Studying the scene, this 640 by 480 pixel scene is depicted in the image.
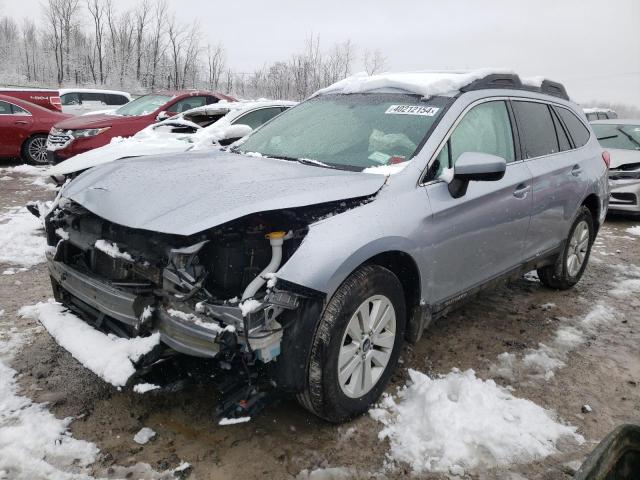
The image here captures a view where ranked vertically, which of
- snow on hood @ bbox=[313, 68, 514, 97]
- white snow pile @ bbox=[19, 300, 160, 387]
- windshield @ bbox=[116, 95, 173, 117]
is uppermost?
snow on hood @ bbox=[313, 68, 514, 97]

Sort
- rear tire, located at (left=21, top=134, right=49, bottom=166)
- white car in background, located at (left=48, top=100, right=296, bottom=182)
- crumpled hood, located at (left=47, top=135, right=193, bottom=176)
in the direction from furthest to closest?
rear tire, located at (left=21, top=134, right=49, bottom=166) < white car in background, located at (left=48, top=100, right=296, bottom=182) < crumpled hood, located at (left=47, top=135, right=193, bottom=176)

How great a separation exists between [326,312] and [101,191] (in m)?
1.35

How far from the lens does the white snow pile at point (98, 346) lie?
2158 millimetres

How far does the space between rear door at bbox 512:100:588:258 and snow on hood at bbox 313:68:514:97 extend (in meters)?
0.49

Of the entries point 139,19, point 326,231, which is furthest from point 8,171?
point 139,19

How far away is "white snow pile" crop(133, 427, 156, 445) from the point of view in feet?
7.83

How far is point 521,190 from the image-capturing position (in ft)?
11.4

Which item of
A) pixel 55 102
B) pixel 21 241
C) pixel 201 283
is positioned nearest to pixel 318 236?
pixel 201 283

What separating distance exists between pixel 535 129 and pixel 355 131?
1612mm

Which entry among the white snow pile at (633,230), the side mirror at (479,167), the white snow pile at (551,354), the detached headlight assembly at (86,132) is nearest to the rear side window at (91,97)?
the detached headlight assembly at (86,132)

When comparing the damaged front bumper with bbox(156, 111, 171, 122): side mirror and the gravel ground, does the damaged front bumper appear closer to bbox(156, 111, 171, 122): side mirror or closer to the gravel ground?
the gravel ground

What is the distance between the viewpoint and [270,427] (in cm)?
255

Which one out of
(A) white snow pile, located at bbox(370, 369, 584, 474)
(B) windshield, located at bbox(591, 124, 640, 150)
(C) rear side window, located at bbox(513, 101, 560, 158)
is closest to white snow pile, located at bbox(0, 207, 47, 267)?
(A) white snow pile, located at bbox(370, 369, 584, 474)

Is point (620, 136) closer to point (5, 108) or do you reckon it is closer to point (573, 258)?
point (573, 258)
